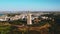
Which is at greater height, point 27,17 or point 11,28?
point 27,17

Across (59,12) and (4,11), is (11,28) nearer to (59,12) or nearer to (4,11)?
(4,11)

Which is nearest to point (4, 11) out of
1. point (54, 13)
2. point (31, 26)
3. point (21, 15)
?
point (21, 15)

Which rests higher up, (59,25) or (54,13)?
(54,13)

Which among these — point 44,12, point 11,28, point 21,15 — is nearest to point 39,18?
point 44,12

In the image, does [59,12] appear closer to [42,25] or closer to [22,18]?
[42,25]

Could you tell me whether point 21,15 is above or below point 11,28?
above

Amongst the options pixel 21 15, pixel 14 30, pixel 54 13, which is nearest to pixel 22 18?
pixel 21 15

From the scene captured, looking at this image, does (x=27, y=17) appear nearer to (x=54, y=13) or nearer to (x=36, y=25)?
(x=36, y=25)
